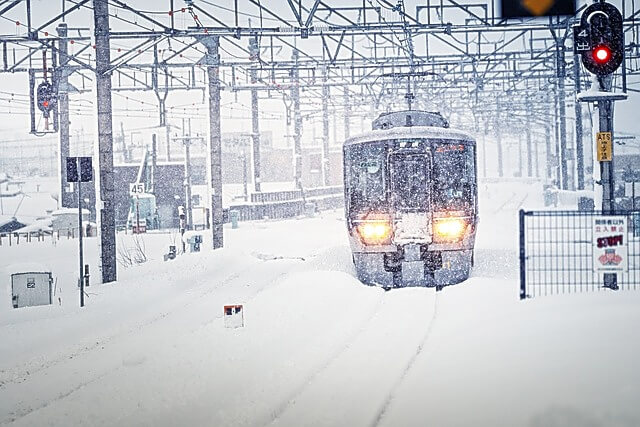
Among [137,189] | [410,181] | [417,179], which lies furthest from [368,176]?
[137,189]

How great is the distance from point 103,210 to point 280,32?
5.89 metres

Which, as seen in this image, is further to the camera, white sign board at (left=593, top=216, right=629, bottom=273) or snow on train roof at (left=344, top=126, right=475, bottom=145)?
snow on train roof at (left=344, top=126, right=475, bottom=145)

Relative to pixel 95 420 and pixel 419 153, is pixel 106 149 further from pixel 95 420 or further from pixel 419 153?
pixel 95 420

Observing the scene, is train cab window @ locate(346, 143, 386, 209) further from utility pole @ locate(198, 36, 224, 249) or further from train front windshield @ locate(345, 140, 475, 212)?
utility pole @ locate(198, 36, 224, 249)

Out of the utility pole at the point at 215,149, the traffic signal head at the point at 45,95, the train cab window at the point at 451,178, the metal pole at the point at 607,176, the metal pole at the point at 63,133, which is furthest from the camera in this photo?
the metal pole at the point at 63,133

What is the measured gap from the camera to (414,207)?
42.6 ft

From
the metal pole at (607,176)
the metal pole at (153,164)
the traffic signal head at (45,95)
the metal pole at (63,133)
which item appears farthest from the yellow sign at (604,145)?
the metal pole at (63,133)

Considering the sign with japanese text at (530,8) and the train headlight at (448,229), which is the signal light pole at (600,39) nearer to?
the sign with japanese text at (530,8)

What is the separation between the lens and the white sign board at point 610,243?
870 cm

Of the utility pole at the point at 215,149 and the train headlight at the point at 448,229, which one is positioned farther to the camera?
the utility pole at the point at 215,149

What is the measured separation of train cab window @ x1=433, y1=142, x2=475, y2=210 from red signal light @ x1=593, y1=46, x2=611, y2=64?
4.25 metres

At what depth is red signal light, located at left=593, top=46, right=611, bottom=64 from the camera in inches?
357

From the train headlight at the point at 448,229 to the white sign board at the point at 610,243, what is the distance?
4208mm

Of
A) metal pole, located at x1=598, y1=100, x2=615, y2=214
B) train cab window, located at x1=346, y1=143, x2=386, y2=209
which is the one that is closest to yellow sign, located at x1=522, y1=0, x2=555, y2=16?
metal pole, located at x1=598, y1=100, x2=615, y2=214
